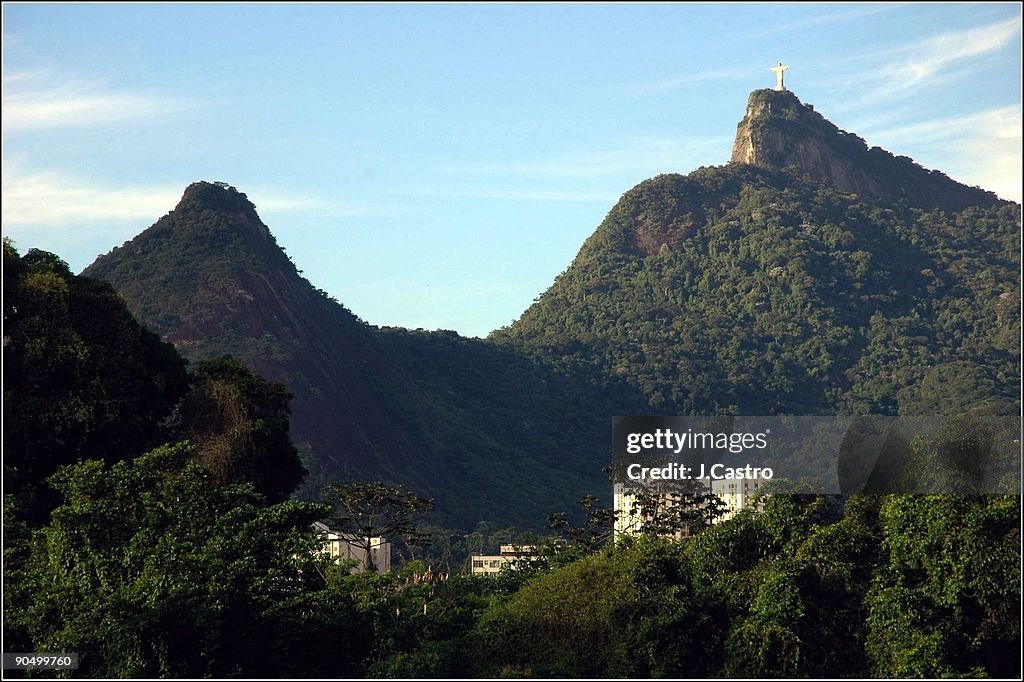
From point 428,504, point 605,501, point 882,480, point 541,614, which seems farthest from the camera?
point 605,501

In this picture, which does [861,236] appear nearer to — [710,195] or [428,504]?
[710,195]

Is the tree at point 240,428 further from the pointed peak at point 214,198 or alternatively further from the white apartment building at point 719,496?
the pointed peak at point 214,198

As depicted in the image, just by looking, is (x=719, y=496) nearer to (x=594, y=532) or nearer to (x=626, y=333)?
(x=594, y=532)

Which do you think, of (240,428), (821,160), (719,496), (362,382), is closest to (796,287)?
(821,160)

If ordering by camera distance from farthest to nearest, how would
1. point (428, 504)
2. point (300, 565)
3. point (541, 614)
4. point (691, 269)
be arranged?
point (691, 269)
point (428, 504)
point (541, 614)
point (300, 565)

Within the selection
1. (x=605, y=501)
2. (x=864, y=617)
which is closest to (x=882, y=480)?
(x=864, y=617)
